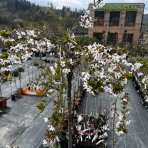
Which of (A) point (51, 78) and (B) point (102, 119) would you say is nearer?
(A) point (51, 78)

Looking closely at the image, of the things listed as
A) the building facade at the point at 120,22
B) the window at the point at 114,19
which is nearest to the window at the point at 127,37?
the building facade at the point at 120,22

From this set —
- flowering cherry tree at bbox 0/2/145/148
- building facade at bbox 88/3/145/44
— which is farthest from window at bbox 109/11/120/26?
flowering cherry tree at bbox 0/2/145/148

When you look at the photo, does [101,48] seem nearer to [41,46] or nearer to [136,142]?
[41,46]

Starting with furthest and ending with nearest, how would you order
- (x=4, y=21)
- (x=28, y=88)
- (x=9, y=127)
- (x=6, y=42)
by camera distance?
(x=4, y=21) → (x=28, y=88) → (x=9, y=127) → (x=6, y=42)

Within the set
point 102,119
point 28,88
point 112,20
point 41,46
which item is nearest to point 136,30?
point 112,20

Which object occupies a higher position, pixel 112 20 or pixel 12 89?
pixel 112 20

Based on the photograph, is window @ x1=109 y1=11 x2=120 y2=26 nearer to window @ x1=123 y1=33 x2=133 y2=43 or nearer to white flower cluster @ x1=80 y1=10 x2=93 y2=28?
window @ x1=123 y1=33 x2=133 y2=43

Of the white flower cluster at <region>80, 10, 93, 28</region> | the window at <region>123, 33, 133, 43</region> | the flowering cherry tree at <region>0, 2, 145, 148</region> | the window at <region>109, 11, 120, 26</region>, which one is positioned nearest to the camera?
the flowering cherry tree at <region>0, 2, 145, 148</region>
